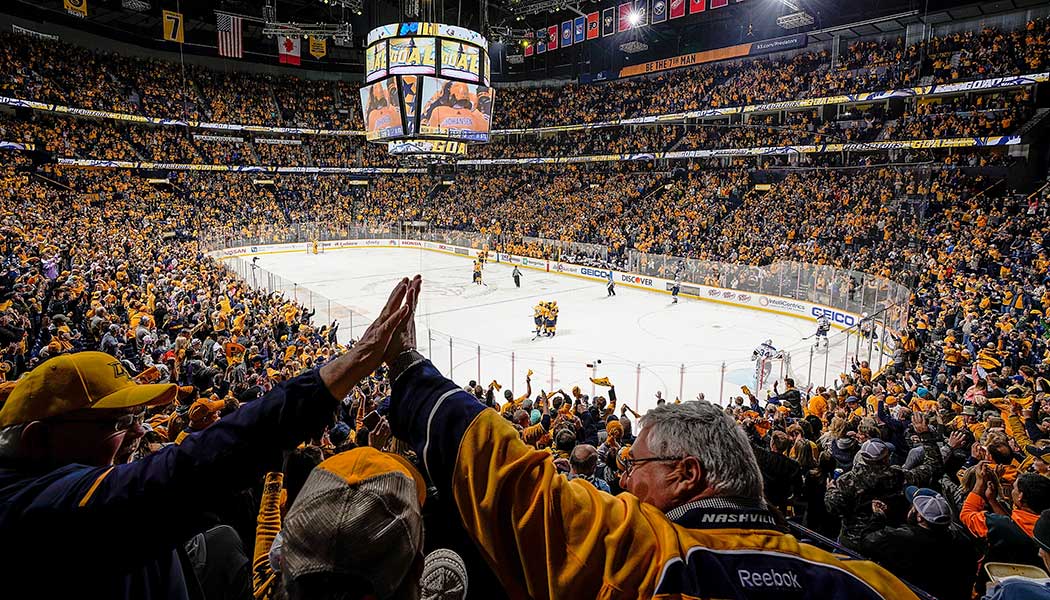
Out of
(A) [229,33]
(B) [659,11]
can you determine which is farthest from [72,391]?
(B) [659,11]

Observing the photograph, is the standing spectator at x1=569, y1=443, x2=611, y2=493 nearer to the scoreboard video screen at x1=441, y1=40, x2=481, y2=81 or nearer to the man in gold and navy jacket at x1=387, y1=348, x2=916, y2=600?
the man in gold and navy jacket at x1=387, y1=348, x2=916, y2=600

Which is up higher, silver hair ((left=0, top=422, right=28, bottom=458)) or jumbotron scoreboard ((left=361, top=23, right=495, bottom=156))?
jumbotron scoreboard ((left=361, top=23, right=495, bottom=156))

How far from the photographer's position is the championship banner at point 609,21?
38.7 m

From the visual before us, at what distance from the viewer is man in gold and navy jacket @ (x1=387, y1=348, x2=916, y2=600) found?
1.20 m

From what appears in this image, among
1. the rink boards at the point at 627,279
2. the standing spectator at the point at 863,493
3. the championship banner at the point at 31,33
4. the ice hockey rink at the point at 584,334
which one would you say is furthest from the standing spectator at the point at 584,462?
the championship banner at the point at 31,33

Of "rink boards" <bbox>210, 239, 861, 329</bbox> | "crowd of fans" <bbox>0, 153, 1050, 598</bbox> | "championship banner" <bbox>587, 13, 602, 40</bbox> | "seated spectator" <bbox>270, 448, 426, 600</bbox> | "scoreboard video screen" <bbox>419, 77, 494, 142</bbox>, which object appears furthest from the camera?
"championship banner" <bbox>587, 13, 602, 40</bbox>

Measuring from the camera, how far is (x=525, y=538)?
4.02 feet

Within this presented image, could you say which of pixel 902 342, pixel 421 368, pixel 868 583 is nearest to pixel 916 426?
pixel 868 583

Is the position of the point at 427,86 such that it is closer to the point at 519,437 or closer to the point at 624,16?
the point at 519,437

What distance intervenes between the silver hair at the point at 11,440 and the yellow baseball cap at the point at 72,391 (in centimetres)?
2

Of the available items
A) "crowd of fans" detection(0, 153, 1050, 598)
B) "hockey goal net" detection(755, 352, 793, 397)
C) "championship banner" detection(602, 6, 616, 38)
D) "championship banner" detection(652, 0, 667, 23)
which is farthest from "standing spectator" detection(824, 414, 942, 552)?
"championship banner" detection(602, 6, 616, 38)

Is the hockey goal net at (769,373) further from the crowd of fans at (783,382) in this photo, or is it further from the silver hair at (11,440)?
the silver hair at (11,440)

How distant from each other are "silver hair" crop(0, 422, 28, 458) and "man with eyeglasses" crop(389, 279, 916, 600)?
3.56 ft

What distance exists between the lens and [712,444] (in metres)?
1.46
